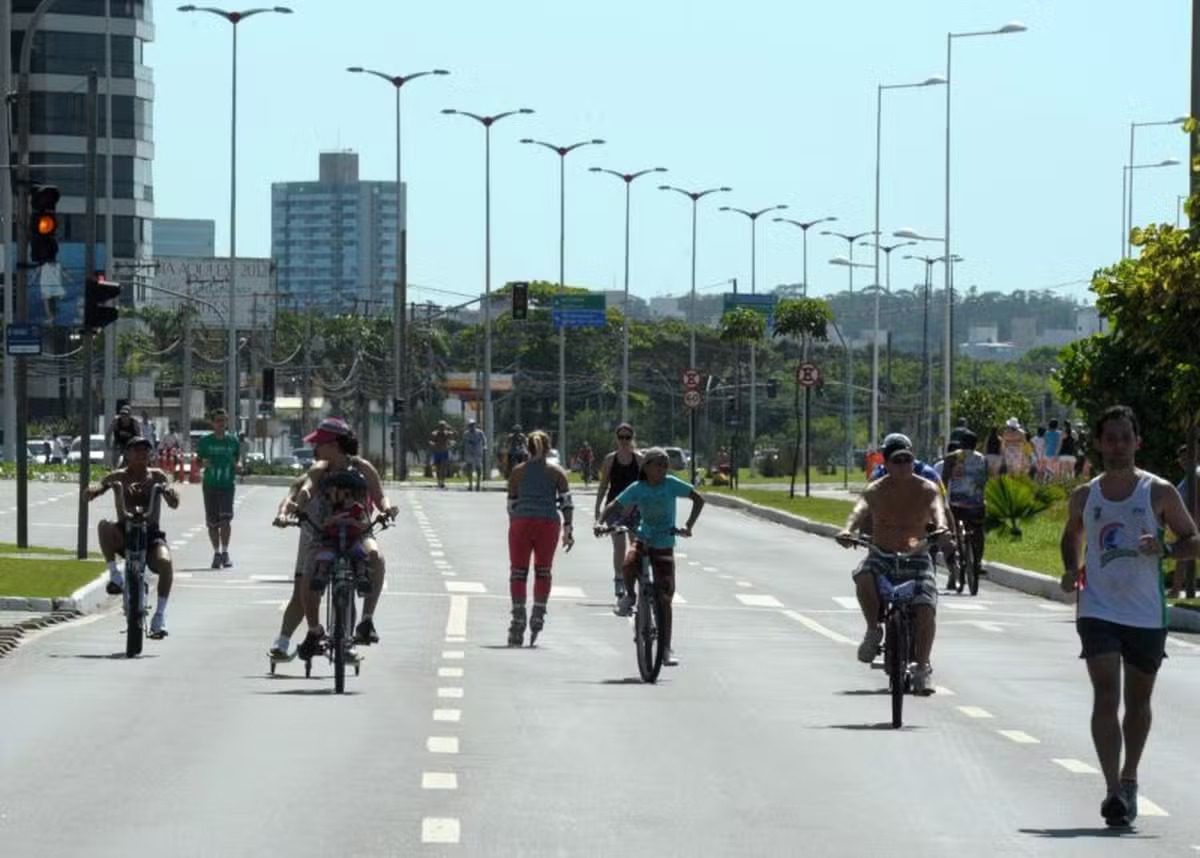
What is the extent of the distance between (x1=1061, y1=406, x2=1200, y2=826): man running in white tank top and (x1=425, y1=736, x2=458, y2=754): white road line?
3.58 meters

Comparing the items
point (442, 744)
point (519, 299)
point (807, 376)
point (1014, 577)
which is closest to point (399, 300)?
point (519, 299)

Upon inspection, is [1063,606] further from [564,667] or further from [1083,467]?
[1083,467]

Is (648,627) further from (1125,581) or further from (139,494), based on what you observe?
(1125,581)

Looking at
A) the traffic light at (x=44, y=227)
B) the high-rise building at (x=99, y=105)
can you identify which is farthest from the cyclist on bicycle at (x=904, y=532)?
the high-rise building at (x=99, y=105)

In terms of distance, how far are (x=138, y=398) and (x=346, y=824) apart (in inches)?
6099

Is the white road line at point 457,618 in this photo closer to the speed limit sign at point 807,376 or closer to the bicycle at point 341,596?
the bicycle at point 341,596

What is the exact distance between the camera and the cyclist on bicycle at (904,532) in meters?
18.5

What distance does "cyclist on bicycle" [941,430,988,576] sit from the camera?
1356 inches

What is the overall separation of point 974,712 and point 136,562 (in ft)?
22.0

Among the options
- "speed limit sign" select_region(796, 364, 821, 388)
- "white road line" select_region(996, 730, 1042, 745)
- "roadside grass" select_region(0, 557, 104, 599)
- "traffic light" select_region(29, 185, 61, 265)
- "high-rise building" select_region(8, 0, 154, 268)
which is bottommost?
"roadside grass" select_region(0, 557, 104, 599)

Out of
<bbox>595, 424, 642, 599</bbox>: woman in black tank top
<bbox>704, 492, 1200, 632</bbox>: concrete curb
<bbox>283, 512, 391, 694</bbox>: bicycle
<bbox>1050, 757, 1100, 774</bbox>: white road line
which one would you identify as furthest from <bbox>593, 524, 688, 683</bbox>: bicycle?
<bbox>595, 424, 642, 599</bbox>: woman in black tank top

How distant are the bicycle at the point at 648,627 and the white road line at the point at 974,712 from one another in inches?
97.7

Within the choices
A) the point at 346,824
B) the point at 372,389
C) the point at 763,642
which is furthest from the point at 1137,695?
the point at 372,389

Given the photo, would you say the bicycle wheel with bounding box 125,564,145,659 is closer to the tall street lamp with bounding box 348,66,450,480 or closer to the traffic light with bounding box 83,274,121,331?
the traffic light with bounding box 83,274,121,331
